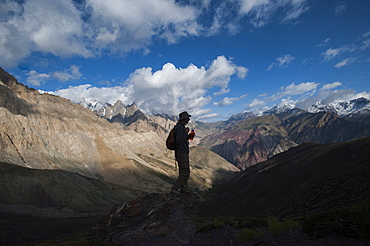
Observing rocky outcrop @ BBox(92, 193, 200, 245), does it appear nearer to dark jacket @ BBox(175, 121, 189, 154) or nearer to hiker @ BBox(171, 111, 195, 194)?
hiker @ BBox(171, 111, 195, 194)

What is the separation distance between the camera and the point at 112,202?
65.4 meters

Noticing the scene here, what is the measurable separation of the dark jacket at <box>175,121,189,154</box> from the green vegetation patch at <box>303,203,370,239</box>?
6020 millimetres

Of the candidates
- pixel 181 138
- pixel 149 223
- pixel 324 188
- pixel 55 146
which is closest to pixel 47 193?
pixel 55 146

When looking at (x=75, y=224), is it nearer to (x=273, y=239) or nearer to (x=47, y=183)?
(x=47, y=183)

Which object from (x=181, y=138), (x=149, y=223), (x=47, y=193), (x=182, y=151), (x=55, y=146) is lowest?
(x=47, y=193)

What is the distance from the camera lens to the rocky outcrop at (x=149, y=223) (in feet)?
28.7

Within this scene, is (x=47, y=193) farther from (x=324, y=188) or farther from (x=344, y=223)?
(x=344, y=223)

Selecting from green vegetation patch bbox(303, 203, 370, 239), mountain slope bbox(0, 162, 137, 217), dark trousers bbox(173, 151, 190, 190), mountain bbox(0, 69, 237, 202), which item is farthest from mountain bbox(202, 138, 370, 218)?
mountain bbox(0, 69, 237, 202)

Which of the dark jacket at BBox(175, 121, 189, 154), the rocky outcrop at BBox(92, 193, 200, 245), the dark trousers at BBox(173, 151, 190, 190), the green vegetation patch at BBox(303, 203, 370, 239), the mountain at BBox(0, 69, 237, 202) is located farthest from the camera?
the mountain at BBox(0, 69, 237, 202)

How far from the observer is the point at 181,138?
10555 millimetres

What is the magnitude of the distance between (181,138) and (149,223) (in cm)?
405

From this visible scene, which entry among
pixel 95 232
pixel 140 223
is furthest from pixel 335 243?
pixel 95 232

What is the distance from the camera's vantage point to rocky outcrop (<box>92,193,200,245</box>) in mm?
8742

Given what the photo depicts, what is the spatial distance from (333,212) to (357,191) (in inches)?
761
